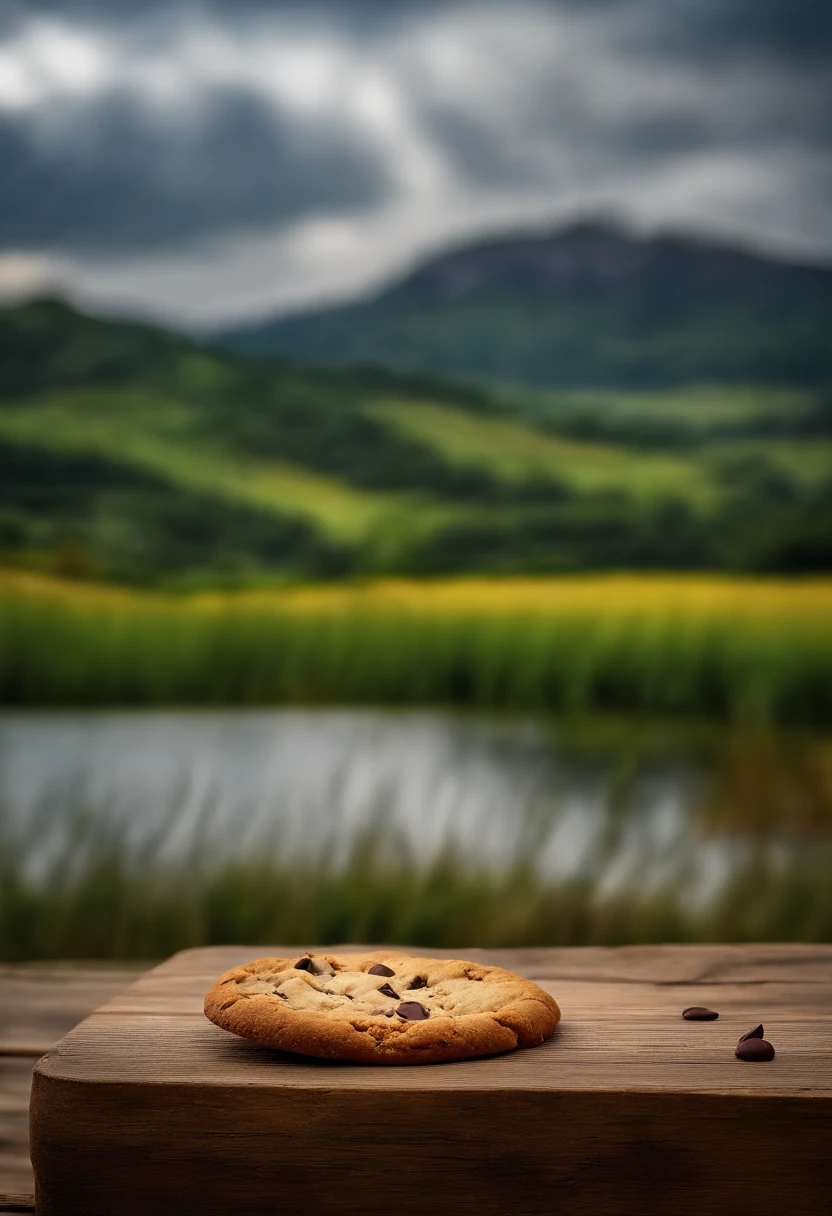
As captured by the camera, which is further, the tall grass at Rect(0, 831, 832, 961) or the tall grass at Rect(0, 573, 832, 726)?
A: the tall grass at Rect(0, 573, 832, 726)

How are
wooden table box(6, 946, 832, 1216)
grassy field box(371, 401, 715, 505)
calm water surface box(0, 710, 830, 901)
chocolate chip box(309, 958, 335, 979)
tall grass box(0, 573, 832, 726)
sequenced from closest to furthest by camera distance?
wooden table box(6, 946, 832, 1216) → chocolate chip box(309, 958, 335, 979) → calm water surface box(0, 710, 830, 901) → tall grass box(0, 573, 832, 726) → grassy field box(371, 401, 715, 505)

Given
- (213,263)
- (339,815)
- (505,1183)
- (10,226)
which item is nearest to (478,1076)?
(505,1183)

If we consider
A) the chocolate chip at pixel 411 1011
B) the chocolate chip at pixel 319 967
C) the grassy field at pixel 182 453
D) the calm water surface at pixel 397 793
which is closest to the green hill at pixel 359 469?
the grassy field at pixel 182 453

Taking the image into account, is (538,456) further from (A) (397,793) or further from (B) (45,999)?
(B) (45,999)

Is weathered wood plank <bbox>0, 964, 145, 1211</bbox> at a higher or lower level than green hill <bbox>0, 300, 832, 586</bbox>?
lower

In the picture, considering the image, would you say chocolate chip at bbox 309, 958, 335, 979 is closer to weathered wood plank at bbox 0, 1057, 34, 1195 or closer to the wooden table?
the wooden table

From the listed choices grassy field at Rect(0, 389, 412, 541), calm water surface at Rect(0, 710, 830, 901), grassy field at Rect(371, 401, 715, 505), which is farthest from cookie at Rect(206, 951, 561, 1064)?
grassy field at Rect(371, 401, 715, 505)

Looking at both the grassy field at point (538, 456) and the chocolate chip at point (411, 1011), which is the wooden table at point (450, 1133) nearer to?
the chocolate chip at point (411, 1011)
